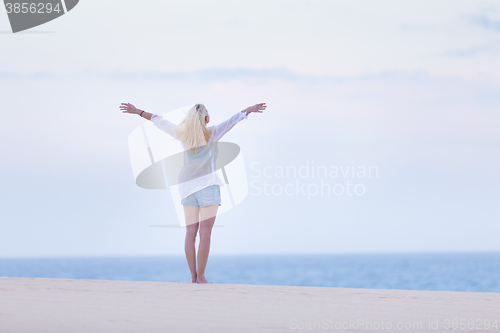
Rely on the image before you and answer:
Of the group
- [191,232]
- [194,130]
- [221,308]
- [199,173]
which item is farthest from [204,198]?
[221,308]

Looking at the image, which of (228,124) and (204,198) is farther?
(228,124)

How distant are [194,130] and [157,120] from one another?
1.21 ft

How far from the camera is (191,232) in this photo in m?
4.66

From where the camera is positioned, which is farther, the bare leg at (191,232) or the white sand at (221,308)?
the bare leg at (191,232)

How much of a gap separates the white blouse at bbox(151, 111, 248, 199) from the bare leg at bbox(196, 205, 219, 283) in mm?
202

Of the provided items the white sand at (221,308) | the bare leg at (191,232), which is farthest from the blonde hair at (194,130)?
the white sand at (221,308)

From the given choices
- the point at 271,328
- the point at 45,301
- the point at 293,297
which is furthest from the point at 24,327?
the point at 293,297

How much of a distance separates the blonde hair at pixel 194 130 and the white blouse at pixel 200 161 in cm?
5

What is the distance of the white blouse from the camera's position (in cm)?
458

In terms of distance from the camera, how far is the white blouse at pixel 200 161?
458 centimetres

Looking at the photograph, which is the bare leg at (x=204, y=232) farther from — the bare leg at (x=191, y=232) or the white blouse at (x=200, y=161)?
the white blouse at (x=200, y=161)

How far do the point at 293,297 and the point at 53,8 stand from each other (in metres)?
6.11

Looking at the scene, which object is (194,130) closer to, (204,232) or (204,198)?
(204,198)

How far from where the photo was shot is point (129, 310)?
9.61 ft
